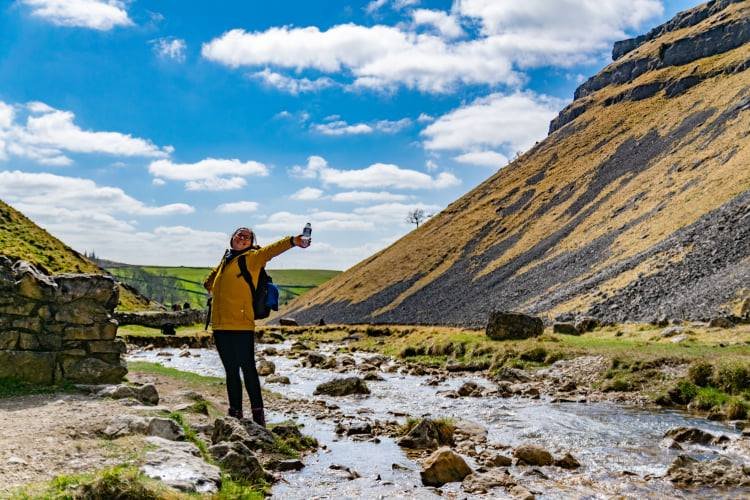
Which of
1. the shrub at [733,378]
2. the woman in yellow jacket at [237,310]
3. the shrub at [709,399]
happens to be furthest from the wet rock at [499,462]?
the shrub at [733,378]

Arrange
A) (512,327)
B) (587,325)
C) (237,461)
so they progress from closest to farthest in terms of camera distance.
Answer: (237,461), (512,327), (587,325)

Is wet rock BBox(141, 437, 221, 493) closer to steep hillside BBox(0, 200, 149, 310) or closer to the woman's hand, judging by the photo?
the woman's hand

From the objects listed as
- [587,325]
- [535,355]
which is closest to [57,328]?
[535,355]

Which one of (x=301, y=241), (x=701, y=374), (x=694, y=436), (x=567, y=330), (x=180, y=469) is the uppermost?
(x=301, y=241)

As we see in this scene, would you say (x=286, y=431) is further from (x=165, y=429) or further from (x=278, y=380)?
(x=278, y=380)

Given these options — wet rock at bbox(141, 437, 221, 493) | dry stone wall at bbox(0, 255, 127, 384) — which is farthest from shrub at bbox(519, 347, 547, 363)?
wet rock at bbox(141, 437, 221, 493)

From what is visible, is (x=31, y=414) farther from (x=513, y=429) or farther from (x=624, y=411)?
(x=624, y=411)

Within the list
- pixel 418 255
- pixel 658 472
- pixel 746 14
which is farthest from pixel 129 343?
pixel 746 14

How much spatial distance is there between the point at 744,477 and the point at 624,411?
809 cm

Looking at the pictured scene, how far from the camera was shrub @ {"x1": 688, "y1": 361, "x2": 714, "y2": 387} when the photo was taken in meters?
21.1

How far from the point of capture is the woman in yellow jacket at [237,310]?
41.0ft

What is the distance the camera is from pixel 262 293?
12.8 metres

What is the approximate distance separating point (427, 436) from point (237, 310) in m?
5.68

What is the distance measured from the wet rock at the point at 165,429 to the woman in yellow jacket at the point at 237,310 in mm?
1956
